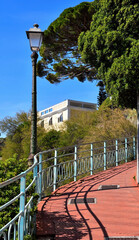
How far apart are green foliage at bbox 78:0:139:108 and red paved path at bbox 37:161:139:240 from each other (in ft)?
9.18

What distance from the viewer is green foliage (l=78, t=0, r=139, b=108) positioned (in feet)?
22.8

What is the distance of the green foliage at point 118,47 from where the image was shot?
696cm

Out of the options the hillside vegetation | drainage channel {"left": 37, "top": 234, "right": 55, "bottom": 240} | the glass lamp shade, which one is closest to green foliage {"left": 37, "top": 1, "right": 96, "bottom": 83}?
the hillside vegetation

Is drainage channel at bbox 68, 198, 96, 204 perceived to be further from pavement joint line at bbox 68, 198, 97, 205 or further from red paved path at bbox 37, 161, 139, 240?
red paved path at bbox 37, 161, 139, 240

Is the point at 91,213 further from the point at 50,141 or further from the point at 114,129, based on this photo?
the point at 50,141

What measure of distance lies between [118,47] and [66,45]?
1103 centimetres

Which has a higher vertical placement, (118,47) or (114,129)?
(118,47)

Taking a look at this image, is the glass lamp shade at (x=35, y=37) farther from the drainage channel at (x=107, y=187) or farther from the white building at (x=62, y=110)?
the white building at (x=62, y=110)

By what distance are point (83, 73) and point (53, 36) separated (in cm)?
336

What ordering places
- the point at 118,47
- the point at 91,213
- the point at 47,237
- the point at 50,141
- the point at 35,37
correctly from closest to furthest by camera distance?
the point at 47,237 → the point at 91,213 → the point at 35,37 → the point at 118,47 → the point at 50,141

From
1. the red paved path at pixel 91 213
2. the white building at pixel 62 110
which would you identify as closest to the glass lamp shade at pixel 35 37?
the red paved path at pixel 91 213

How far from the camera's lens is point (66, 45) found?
17734mm

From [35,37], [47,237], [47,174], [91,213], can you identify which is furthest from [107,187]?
[35,37]

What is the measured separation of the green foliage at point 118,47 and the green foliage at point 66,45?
8.82m
